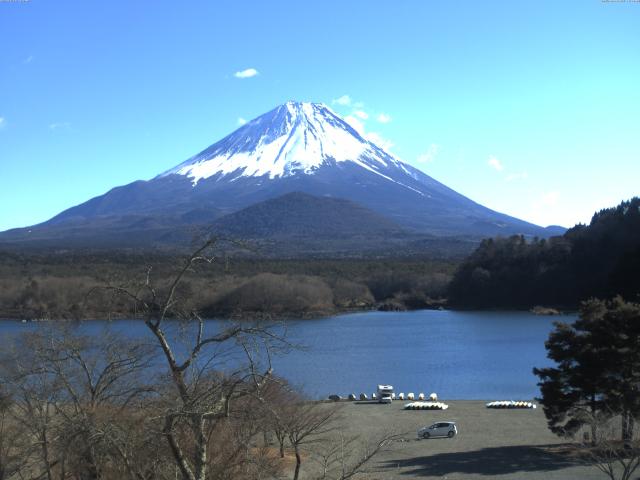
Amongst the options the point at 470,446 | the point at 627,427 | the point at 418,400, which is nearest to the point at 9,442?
the point at 470,446

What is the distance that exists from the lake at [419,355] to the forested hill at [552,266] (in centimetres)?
533

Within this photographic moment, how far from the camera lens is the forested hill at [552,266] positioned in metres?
48.2

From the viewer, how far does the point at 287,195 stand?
338 ft

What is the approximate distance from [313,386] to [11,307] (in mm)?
27434

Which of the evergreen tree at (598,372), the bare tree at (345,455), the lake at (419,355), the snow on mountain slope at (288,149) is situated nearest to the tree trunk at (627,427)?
the evergreen tree at (598,372)

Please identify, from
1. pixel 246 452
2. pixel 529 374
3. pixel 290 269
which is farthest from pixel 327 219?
pixel 246 452

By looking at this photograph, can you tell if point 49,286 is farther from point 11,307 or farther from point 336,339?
point 336,339

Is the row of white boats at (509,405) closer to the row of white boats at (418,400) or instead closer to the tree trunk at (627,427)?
the row of white boats at (418,400)

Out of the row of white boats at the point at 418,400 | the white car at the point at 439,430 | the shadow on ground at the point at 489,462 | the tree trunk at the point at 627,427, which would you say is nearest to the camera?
the shadow on ground at the point at 489,462

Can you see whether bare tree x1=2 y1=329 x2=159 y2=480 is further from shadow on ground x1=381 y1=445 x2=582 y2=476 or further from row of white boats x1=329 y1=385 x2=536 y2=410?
row of white boats x1=329 y1=385 x2=536 y2=410

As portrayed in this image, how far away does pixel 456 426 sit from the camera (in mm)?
16344

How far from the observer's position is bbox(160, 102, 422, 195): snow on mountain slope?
419ft

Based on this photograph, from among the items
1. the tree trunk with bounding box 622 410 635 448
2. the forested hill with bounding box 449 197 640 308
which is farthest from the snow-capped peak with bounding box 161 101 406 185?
the tree trunk with bounding box 622 410 635 448

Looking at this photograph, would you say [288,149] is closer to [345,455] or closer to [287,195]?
[287,195]
